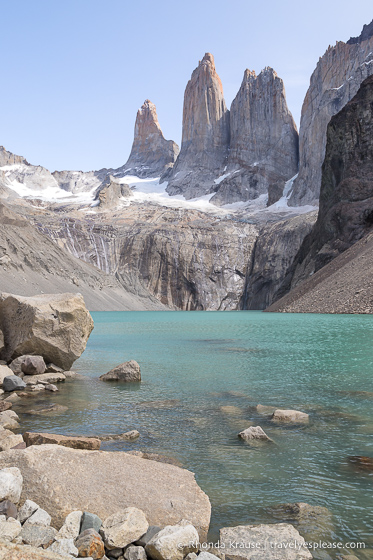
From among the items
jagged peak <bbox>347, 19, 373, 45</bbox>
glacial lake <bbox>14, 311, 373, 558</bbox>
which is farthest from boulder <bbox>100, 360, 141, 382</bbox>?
jagged peak <bbox>347, 19, 373, 45</bbox>

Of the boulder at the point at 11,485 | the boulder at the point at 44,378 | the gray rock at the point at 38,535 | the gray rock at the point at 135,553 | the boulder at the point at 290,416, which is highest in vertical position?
the boulder at the point at 11,485

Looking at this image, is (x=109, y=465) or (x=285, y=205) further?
(x=285, y=205)

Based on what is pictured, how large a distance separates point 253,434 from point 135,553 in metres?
4.12

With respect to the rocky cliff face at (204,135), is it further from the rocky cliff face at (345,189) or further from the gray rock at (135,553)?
the gray rock at (135,553)

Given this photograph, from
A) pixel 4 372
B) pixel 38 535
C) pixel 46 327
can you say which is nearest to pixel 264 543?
pixel 38 535

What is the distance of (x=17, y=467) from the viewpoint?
5.24m

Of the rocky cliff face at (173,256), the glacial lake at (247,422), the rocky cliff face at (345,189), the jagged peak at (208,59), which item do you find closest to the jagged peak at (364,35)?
the jagged peak at (208,59)

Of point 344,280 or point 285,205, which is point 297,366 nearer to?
point 344,280

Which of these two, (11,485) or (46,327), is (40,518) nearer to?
(11,485)

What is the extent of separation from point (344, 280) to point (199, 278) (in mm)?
65837

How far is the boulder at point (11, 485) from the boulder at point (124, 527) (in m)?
0.98

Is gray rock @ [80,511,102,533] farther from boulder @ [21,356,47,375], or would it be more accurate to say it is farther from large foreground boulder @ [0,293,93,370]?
large foreground boulder @ [0,293,93,370]

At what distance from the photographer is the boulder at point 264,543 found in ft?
14.6

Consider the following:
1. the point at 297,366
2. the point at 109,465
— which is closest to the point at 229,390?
the point at 297,366
